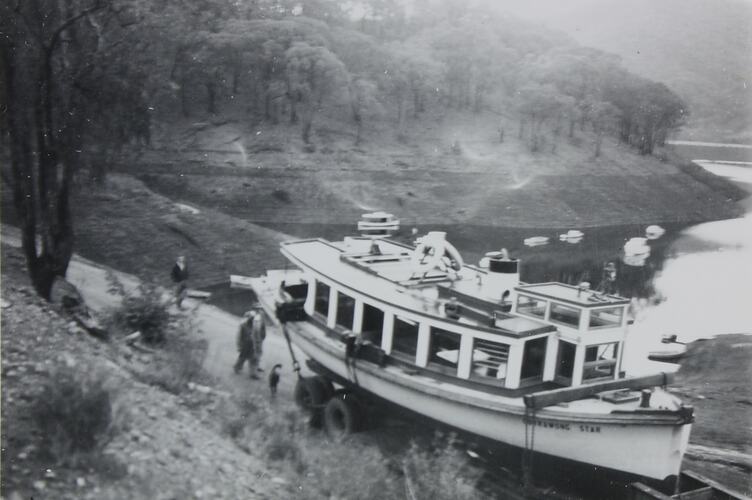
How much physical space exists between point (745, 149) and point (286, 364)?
33.3 m

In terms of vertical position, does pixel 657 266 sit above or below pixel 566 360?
below

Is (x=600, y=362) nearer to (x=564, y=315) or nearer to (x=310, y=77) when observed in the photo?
(x=564, y=315)

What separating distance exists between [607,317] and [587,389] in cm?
115

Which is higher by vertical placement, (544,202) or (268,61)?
(268,61)

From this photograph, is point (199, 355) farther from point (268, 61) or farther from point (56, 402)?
point (268, 61)

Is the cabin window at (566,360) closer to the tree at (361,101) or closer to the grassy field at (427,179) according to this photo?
the grassy field at (427,179)

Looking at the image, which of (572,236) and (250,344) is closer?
(250,344)

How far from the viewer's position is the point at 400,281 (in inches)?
406

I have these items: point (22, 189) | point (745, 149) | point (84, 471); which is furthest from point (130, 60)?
point (745, 149)

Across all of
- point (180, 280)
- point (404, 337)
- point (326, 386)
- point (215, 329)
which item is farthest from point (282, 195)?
point (404, 337)

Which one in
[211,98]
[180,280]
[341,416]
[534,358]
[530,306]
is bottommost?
[341,416]

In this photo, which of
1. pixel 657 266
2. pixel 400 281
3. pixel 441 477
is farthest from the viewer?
pixel 657 266

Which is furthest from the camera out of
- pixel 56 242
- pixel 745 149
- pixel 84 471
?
pixel 745 149

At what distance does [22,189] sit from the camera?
1043cm
